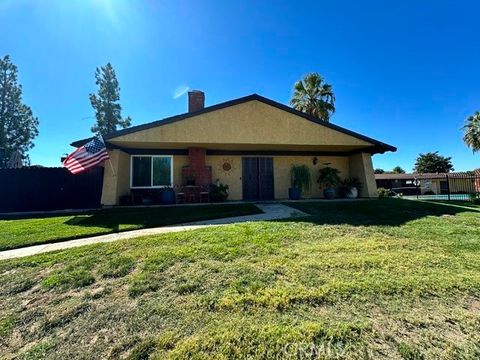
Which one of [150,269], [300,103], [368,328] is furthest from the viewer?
[300,103]

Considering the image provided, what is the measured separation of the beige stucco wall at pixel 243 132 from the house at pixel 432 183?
53.0 feet

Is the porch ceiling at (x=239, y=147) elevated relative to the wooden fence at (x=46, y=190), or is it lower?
elevated

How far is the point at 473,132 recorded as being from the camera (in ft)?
76.7

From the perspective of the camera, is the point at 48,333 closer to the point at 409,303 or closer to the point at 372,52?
the point at 409,303

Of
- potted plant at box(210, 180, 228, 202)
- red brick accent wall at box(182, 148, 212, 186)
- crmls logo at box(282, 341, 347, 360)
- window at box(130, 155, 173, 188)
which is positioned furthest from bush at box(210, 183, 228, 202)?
crmls logo at box(282, 341, 347, 360)

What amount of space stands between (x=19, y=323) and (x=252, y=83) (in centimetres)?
1377

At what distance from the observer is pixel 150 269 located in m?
3.82

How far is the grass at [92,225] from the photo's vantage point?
6.00 metres

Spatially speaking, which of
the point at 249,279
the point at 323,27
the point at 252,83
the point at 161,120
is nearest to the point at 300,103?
the point at 252,83

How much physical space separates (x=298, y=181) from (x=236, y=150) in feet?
11.8

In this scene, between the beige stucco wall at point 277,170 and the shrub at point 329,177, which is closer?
the beige stucco wall at point 277,170

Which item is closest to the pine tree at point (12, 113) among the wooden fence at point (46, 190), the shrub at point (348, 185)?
the wooden fence at point (46, 190)

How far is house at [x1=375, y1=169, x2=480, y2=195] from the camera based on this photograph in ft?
84.9

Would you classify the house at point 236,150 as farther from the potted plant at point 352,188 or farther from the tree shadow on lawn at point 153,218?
the tree shadow on lawn at point 153,218
